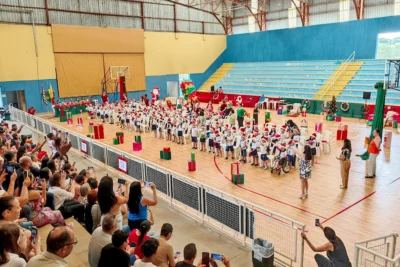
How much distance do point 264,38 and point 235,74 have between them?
4710 millimetres

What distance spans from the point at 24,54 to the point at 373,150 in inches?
1034

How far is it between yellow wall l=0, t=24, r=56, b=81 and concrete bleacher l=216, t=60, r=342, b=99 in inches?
659

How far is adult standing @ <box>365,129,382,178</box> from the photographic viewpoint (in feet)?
34.8

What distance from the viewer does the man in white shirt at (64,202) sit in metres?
6.34

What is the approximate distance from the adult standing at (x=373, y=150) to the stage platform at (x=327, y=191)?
0.87ft

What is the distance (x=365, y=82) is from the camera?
85.4 feet

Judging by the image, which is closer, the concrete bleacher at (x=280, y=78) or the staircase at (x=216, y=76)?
the concrete bleacher at (x=280, y=78)

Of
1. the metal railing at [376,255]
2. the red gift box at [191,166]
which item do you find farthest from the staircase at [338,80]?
the metal railing at [376,255]

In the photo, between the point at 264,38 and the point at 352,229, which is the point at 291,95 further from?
the point at 352,229

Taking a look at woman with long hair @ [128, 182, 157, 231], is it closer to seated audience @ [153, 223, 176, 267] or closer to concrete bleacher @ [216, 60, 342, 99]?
seated audience @ [153, 223, 176, 267]

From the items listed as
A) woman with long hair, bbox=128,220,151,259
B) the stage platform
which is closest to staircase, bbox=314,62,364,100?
the stage platform

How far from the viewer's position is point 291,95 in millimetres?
28562

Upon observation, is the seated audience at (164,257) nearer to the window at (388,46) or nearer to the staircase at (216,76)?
the window at (388,46)

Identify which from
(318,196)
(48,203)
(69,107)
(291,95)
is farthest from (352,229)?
(69,107)
